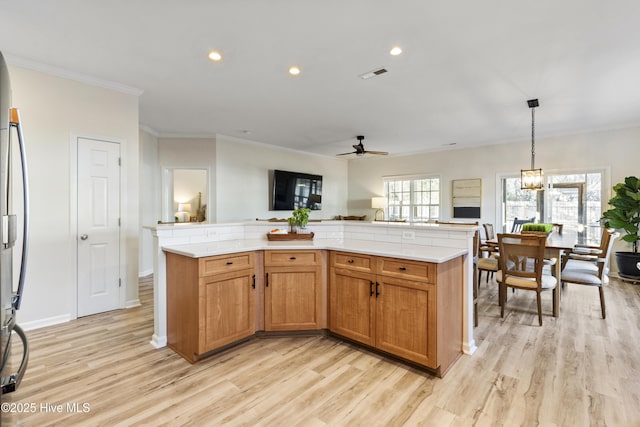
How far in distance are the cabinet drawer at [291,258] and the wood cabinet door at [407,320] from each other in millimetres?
661

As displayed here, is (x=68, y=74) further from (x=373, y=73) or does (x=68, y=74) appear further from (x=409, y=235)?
(x=409, y=235)

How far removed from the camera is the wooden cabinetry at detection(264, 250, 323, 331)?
2809 millimetres

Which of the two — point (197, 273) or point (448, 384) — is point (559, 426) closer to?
point (448, 384)

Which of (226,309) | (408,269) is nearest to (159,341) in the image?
(226,309)

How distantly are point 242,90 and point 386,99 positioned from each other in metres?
1.84

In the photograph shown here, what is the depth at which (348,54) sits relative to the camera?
9.20ft

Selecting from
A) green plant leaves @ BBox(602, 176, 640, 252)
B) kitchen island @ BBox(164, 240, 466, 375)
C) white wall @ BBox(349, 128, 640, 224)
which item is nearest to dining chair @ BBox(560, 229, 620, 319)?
green plant leaves @ BBox(602, 176, 640, 252)

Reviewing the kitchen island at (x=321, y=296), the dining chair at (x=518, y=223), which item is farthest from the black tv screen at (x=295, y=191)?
the dining chair at (x=518, y=223)

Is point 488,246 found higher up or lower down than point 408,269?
lower down

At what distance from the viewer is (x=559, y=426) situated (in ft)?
5.69

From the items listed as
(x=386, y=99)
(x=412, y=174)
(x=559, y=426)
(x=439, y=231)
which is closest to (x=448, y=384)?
(x=559, y=426)

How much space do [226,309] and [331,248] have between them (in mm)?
1045

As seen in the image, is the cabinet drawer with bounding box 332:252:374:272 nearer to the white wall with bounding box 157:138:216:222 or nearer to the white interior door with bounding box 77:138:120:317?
the white interior door with bounding box 77:138:120:317

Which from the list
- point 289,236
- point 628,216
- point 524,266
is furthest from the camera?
point 628,216
